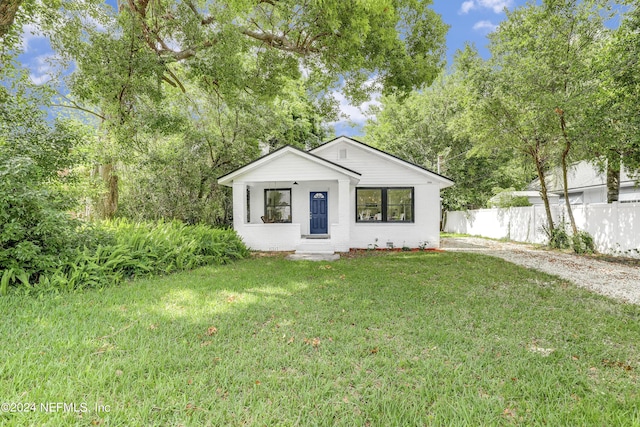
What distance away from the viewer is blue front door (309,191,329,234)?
13.6m

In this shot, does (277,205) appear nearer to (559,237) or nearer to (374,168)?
(374,168)

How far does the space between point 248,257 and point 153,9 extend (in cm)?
763

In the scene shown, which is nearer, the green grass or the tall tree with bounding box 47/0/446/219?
the green grass

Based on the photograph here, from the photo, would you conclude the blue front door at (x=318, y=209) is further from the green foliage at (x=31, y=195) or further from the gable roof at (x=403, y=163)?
the green foliage at (x=31, y=195)

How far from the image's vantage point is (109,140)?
10.1m

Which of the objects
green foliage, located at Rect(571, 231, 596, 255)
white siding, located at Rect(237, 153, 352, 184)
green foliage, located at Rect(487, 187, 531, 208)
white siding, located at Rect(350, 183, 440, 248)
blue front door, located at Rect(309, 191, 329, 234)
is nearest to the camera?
green foliage, located at Rect(571, 231, 596, 255)

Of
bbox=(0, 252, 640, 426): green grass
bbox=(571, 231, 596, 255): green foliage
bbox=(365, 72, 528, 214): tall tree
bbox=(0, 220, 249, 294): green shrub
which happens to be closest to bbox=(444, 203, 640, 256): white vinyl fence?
bbox=(571, 231, 596, 255): green foliage

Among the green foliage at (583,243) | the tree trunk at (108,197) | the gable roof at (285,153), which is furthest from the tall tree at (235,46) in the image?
the green foliage at (583,243)

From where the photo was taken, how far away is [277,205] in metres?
13.9

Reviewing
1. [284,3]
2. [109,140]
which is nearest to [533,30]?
→ [284,3]

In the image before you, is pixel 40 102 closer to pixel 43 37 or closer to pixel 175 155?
pixel 43 37

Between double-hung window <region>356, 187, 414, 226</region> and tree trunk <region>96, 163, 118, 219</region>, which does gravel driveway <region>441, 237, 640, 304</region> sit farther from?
tree trunk <region>96, 163, 118, 219</region>

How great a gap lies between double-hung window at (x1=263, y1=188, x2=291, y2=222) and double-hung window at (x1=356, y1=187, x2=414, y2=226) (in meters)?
3.11

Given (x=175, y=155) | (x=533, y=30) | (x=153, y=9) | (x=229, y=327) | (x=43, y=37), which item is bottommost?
(x=229, y=327)
